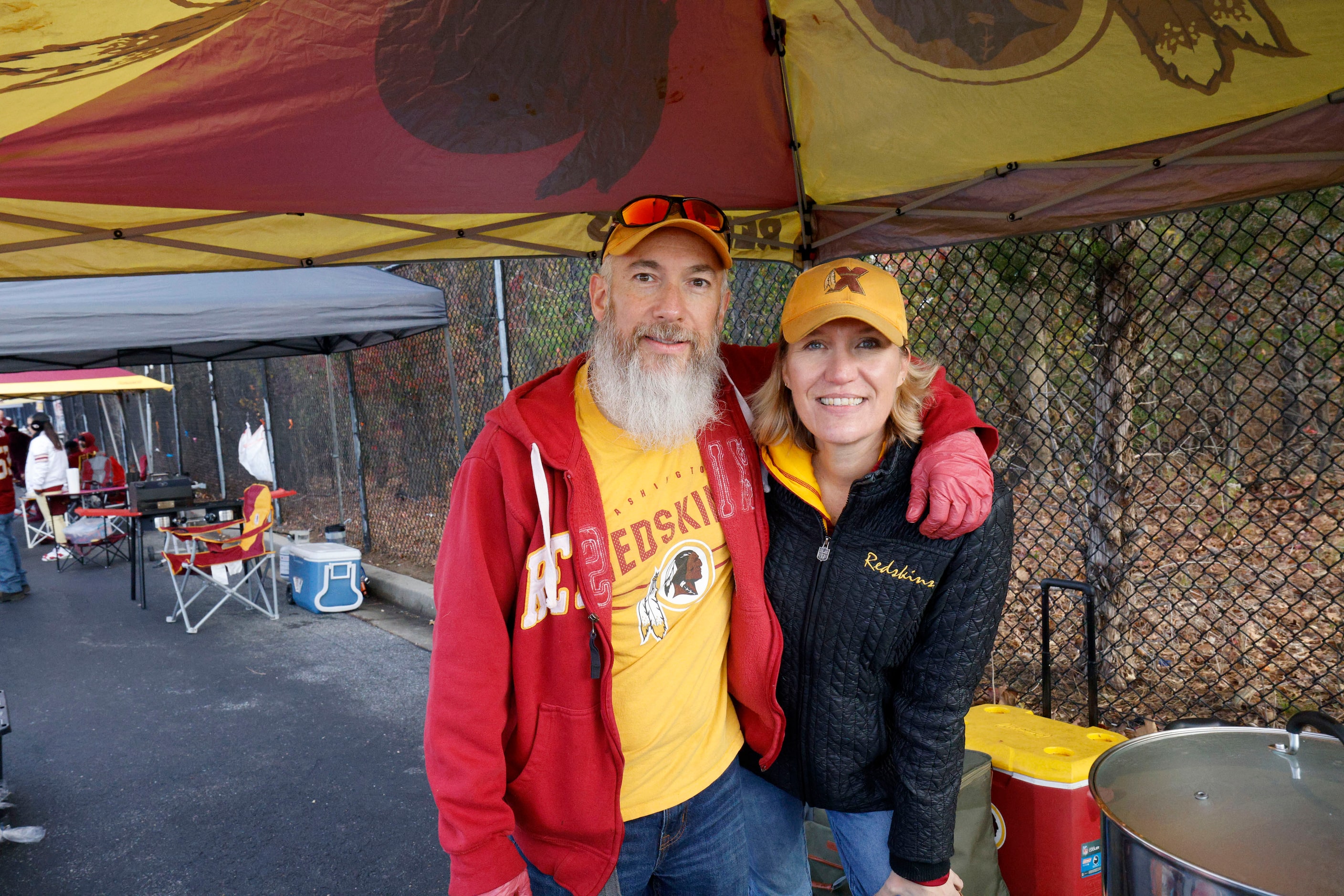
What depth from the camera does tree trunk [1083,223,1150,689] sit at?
157 inches

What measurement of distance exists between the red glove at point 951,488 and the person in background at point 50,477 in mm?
13387

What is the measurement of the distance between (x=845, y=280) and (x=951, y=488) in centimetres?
56

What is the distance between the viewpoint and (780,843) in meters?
2.17

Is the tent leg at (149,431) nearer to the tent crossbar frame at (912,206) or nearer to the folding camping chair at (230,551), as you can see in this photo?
the folding camping chair at (230,551)

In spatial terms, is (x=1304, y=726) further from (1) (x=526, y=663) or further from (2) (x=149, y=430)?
(2) (x=149, y=430)

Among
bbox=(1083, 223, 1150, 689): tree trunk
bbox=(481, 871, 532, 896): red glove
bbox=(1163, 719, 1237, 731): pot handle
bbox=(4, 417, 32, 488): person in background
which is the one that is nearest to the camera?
bbox=(481, 871, 532, 896): red glove

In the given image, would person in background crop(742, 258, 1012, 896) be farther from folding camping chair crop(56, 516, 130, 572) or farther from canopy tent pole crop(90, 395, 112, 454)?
canopy tent pole crop(90, 395, 112, 454)

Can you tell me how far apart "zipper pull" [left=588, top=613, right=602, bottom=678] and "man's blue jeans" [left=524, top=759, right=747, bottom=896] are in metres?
0.43

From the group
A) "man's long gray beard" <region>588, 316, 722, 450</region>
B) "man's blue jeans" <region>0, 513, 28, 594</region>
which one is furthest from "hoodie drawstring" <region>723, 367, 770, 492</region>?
"man's blue jeans" <region>0, 513, 28, 594</region>

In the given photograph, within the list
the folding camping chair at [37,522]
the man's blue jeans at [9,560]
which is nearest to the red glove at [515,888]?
the man's blue jeans at [9,560]

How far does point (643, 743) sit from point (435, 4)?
5.88 ft

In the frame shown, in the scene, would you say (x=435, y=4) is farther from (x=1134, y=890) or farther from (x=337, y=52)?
(x=1134, y=890)

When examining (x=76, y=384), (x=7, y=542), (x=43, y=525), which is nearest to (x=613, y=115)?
(x=7, y=542)

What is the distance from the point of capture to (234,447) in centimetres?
1381
